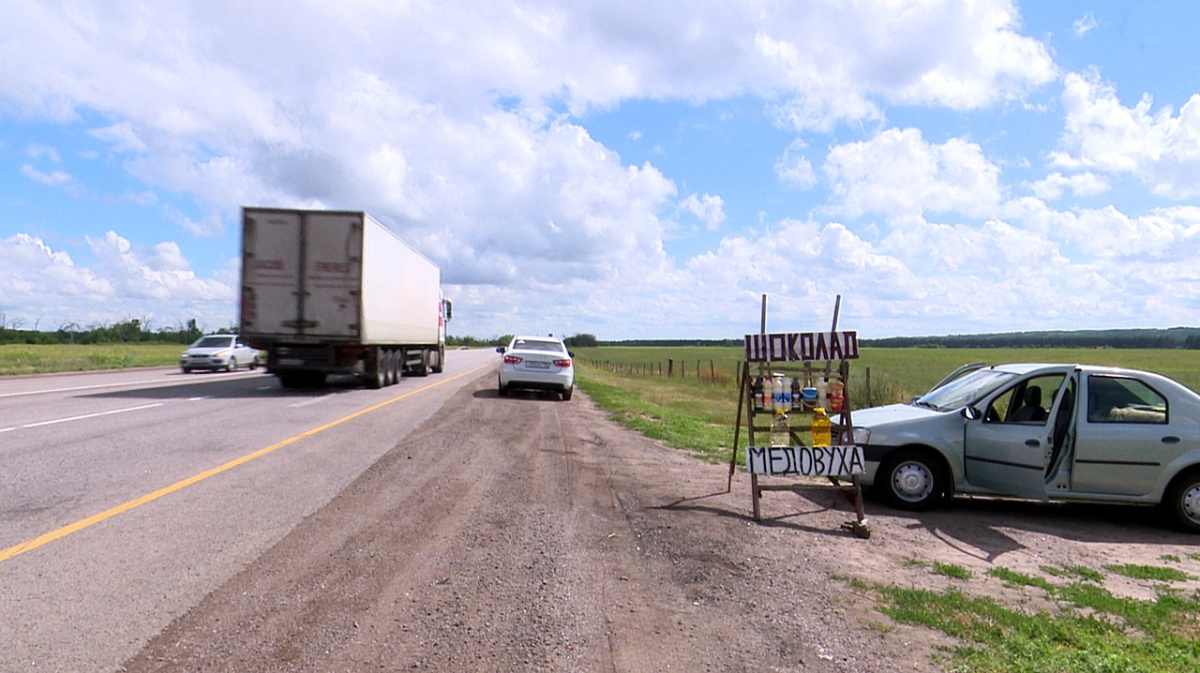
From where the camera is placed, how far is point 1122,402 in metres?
8.04

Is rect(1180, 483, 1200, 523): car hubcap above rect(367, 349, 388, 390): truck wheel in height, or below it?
below

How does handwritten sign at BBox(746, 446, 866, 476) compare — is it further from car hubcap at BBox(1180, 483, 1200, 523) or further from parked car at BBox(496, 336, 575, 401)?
parked car at BBox(496, 336, 575, 401)

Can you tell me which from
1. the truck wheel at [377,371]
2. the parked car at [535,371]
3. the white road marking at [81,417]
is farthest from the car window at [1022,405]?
the truck wheel at [377,371]

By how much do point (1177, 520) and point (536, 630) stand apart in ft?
22.4

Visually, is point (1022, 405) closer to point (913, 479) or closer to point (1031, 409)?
point (1031, 409)

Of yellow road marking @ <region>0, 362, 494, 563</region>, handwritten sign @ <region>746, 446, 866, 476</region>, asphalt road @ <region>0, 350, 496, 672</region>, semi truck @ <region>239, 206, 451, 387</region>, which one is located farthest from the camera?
semi truck @ <region>239, 206, 451, 387</region>

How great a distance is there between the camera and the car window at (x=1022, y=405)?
8133 millimetres

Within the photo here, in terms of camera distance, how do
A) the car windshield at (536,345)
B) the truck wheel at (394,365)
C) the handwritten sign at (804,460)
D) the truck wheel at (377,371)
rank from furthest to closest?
1. the truck wheel at (394,365)
2. the truck wheel at (377,371)
3. the car windshield at (536,345)
4. the handwritten sign at (804,460)

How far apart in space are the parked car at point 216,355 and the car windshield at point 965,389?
91.4 feet

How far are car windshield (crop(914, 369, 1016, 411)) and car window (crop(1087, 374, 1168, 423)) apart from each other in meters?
0.76

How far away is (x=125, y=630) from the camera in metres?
4.00

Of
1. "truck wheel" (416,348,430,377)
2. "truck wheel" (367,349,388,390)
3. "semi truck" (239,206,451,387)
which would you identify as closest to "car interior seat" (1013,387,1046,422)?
"semi truck" (239,206,451,387)

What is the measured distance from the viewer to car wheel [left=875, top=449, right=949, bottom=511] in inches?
316

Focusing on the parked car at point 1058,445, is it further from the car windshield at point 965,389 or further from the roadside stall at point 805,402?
the roadside stall at point 805,402
